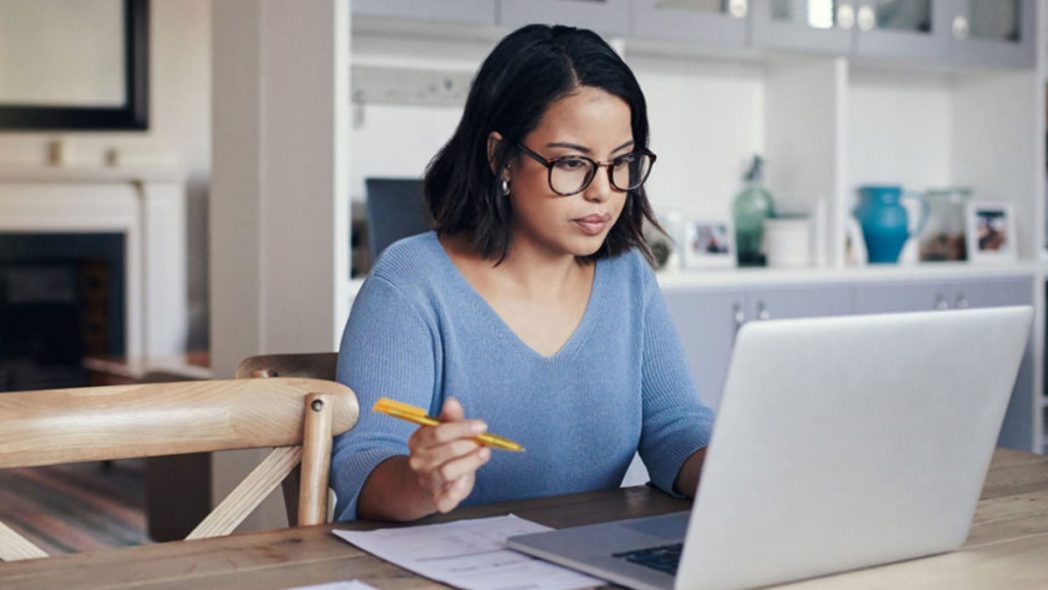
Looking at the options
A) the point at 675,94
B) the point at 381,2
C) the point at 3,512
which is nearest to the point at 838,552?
the point at 381,2

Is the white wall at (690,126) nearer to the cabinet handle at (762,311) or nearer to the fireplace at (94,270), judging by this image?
the cabinet handle at (762,311)

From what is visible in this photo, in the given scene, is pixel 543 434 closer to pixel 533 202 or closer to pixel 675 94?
pixel 533 202

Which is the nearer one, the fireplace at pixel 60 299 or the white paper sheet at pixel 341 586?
the white paper sheet at pixel 341 586

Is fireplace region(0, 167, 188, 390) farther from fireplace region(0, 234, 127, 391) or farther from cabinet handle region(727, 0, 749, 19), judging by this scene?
cabinet handle region(727, 0, 749, 19)

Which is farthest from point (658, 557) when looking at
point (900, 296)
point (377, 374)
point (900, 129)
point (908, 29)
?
point (900, 129)

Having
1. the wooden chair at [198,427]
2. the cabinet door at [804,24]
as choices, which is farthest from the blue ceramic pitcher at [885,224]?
the wooden chair at [198,427]

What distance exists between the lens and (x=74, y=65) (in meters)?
6.66

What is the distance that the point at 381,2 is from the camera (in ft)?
10.3

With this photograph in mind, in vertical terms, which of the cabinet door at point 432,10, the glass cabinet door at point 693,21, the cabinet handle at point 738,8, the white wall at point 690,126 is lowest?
the white wall at point 690,126

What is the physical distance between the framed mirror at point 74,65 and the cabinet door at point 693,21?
13.0 feet

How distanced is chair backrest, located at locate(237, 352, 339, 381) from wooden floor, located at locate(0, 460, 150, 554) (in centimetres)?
259

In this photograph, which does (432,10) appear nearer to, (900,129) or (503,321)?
(503,321)

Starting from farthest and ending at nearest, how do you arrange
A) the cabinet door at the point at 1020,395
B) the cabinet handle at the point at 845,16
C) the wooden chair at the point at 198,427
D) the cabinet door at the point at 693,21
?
the cabinet door at the point at 1020,395, the cabinet handle at the point at 845,16, the cabinet door at the point at 693,21, the wooden chair at the point at 198,427

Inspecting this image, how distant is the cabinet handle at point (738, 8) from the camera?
3.71 metres
